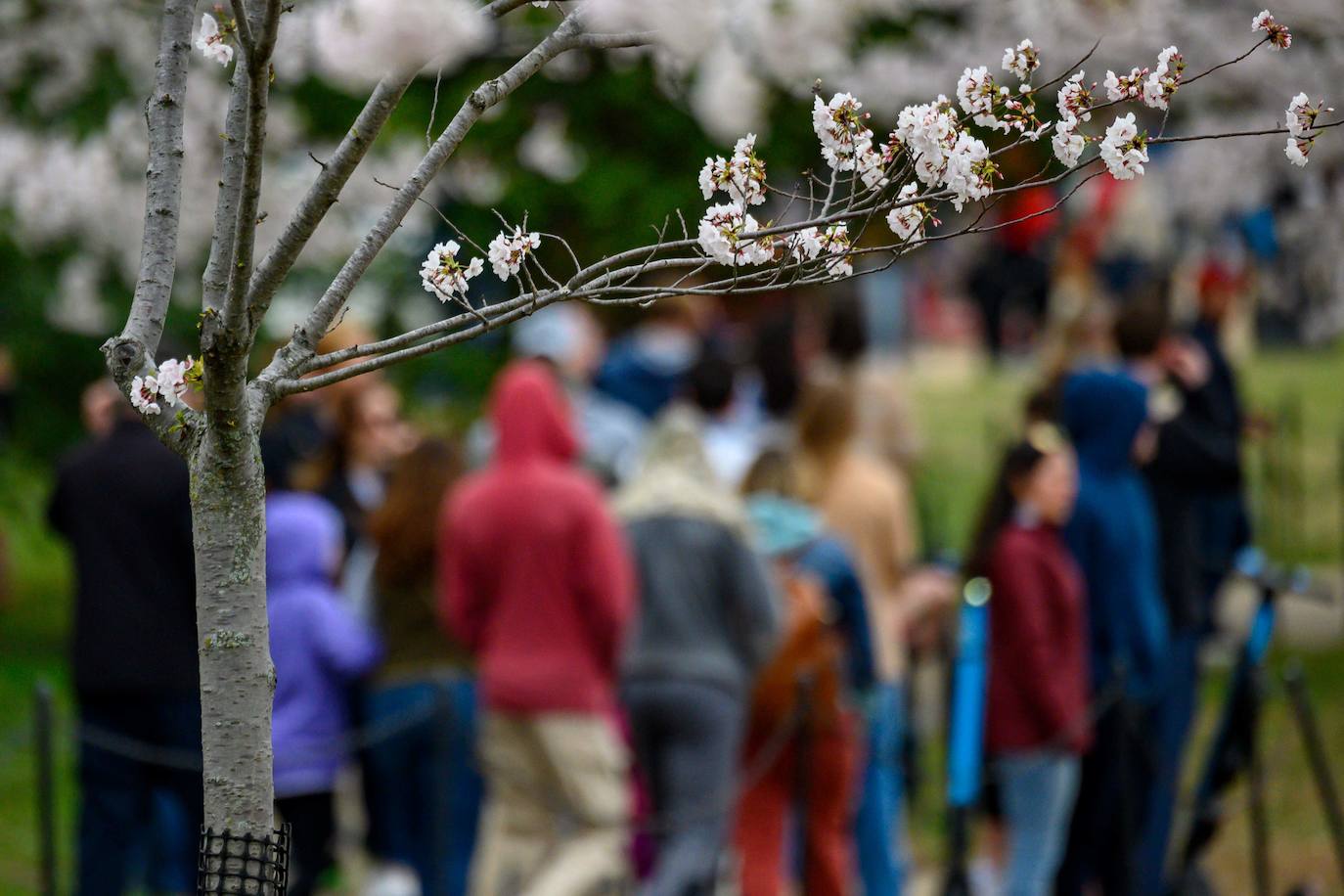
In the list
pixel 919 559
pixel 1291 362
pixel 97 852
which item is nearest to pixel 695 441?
pixel 97 852

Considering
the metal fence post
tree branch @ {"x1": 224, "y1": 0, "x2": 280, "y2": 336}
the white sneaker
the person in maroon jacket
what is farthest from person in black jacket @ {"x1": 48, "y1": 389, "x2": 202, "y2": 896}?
tree branch @ {"x1": 224, "y1": 0, "x2": 280, "y2": 336}

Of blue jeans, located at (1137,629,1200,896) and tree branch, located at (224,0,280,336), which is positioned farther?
blue jeans, located at (1137,629,1200,896)

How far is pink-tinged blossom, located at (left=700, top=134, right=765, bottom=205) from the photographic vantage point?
2.20 metres

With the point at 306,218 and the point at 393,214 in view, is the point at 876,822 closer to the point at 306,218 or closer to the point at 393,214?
the point at 393,214

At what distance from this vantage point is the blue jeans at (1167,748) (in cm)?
625

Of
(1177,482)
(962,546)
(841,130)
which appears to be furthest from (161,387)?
(962,546)

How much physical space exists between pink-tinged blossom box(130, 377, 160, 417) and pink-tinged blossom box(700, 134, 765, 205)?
0.69 meters

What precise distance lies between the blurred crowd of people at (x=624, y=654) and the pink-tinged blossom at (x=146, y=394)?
126 inches

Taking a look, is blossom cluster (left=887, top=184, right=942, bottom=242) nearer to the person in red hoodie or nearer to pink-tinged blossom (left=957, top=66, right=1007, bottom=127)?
pink-tinged blossom (left=957, top=66, right=1007, bottom=127)

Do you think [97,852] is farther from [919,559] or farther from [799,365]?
[919,559]

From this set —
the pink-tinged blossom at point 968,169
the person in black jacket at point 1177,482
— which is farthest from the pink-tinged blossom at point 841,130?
the person in black jacket at point 1177,482

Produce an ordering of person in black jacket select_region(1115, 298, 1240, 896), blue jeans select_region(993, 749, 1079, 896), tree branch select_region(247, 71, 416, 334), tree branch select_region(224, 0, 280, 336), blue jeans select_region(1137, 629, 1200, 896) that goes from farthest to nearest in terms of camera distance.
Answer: person in black jacket select_region(1115, 298, 1240, 896) → blue jeans select_region(1137, 629, 1200, 896) → blue jeans select_region(993, 749, 1079, 896) → tree branch select_region(247, 71, 416, 334) → tree branch select_region(224, 0, 280, 336)

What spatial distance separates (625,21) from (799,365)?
3.69 meters

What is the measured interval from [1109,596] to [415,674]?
225 cm
